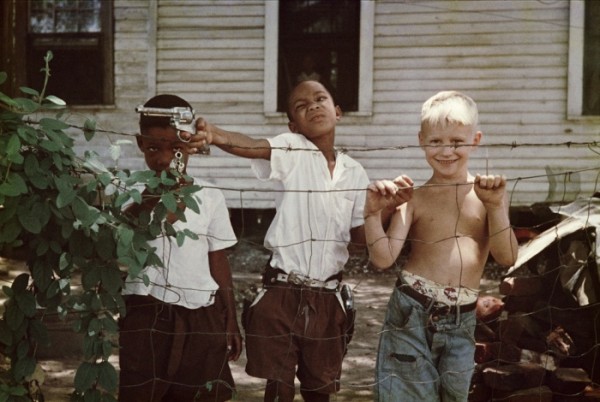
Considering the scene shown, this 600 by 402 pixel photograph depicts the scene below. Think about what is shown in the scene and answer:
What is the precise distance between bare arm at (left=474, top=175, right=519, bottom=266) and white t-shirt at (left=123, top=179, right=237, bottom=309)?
1013 millimetres

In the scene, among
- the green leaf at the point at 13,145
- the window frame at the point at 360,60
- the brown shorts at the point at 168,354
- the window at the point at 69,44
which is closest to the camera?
the green leaf at the point at 13,145

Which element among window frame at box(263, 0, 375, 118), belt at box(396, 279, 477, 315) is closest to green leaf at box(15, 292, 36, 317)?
belt at box(396, 279, 477, 315)

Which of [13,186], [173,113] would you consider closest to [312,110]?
[173,113]

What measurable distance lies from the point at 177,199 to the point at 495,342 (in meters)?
2.33

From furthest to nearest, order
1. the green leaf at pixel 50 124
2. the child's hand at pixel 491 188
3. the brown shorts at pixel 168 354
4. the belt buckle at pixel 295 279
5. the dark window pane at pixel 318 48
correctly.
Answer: the dark window pane at pixel 318 48 < the belt buckle at pixel 295 279 < the brown shorts at pixel 168 354 < the child's hand at pixel 491 188 < the green leaf at pixel 50 124

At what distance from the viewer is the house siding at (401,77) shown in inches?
325

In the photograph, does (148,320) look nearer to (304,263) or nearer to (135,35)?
(304,263)

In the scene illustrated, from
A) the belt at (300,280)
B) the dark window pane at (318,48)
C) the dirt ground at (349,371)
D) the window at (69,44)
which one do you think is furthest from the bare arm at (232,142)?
the window at (69,44)

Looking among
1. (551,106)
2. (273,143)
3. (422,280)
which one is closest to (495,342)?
(422,280)

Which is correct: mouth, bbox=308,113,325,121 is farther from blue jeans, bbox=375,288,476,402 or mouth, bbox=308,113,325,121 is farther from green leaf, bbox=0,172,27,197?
green leaf, bbox=0,172,27,197

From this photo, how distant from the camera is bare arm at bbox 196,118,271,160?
277cm

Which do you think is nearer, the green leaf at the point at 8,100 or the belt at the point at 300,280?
the green leaf at the point at 8,100

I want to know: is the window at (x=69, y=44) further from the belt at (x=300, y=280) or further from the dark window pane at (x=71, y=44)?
the belt at (x=300, y=280)

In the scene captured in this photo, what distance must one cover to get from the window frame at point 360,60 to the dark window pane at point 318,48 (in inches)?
6.6
